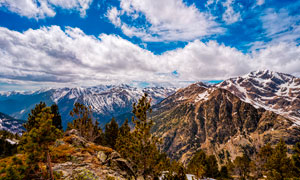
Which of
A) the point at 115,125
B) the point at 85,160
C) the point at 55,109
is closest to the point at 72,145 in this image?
the point at 85,160

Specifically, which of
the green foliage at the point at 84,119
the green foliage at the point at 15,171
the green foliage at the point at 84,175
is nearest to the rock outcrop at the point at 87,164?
the green foliage at the point at 84,175

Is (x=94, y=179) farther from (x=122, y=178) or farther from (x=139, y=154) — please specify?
(x=139, y=154)

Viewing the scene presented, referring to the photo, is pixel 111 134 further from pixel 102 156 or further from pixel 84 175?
pixel 84 175

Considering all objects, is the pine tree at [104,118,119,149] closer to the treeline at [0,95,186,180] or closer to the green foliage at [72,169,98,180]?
the treeline at [0,95,186,180]

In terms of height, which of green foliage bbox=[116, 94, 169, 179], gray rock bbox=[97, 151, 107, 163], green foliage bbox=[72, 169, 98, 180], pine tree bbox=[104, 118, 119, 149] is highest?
green foliage bbox=[116, 94, 169, 179]

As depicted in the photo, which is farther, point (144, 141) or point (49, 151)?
point (144, 141)

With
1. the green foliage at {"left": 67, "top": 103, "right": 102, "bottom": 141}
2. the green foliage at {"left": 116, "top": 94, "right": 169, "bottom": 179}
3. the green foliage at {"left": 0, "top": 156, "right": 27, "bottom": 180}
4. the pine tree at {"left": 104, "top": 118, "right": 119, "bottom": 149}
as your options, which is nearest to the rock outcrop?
the green foliage at {"left": 116, "top": 94, "right": 169, "bottom": 179}

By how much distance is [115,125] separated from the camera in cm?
6969

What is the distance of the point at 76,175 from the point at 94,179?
2235mm

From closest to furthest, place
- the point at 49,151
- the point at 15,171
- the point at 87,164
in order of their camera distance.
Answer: the point at 15,171 → the point at 49,151 → the point at 87,164

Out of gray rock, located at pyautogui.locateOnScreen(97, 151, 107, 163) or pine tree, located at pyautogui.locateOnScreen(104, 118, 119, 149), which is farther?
pine tree, located at pyautogui.locateOnScreen(104, 118, 119, 149)

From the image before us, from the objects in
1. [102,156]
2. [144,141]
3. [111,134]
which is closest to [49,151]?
[144,141]

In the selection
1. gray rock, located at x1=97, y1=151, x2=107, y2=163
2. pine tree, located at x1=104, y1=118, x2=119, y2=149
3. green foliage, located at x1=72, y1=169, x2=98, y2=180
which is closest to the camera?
green foliage, located at x1=72, y1=169, x2=98, y2=180

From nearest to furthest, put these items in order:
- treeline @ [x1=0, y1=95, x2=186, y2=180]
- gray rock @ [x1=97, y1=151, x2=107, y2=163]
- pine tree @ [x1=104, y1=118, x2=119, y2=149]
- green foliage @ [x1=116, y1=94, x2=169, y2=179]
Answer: treeline @ [x1=0, y1=95, x2=186, y2=180]
green foliage @ [x1=116, y1=94, x2=169, y2=179]
gray rock @ [x1=97, y1=151, x2=107, y2=163]
pine tree @ [x1=104, y1=118, x2=119, y2=149]
